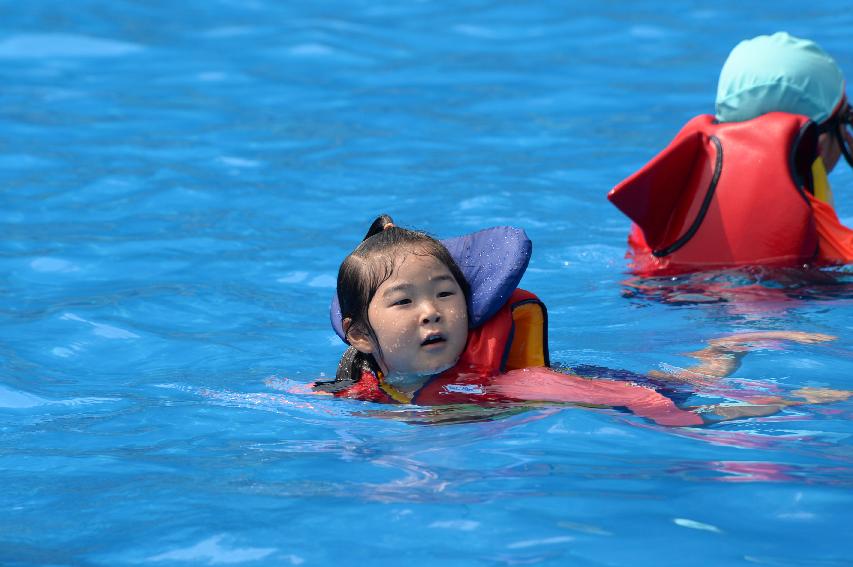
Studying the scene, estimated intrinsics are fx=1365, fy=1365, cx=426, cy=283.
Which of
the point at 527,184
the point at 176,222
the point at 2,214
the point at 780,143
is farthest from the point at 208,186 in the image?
the point at 780,143

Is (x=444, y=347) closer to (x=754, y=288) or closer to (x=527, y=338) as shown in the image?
(x=527, y=338)

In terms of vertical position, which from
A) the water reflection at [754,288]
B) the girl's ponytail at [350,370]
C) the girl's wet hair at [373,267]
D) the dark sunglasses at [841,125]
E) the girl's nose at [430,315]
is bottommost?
the girl's ponytail at [350,370]

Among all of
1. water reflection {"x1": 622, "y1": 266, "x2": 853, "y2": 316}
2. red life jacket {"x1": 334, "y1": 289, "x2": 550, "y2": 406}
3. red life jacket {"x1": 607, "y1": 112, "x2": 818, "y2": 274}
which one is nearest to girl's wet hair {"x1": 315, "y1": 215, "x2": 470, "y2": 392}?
red life jacket {"x1": 334, "y1": 289, "x2": 550, "y2": 406}

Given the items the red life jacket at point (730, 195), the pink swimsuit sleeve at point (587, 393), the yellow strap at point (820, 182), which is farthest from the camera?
the yellow strap at point (820, 182)

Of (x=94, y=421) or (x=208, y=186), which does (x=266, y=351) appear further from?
(x=208, y=186)

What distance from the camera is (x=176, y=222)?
320 inches

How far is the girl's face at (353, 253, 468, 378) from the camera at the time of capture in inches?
178

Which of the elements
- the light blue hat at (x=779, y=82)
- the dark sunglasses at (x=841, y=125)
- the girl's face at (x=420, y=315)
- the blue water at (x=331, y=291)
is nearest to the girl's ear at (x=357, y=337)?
the girl's face at (x=420, y=315)

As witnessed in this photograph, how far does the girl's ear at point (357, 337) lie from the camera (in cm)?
472

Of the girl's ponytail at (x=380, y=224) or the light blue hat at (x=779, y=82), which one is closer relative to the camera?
the girl's ponytail at (x=380, y=224)

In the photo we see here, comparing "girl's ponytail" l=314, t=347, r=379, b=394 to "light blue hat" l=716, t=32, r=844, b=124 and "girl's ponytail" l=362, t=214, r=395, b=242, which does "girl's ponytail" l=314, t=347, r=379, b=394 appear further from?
→ "light blue hat" l=716, t=32, r=844, b=124

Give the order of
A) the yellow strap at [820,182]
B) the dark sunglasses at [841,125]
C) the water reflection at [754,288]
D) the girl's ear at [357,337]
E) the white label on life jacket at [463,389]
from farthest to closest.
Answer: the dark sunglasses at [841,125] → the yellow strap at [820,182] → the water reflection at [754,288] → the girl's ear at [357,337] → the white label on life jacket at [463,389]

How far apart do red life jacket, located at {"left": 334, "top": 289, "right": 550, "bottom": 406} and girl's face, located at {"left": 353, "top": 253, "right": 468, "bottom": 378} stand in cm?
7

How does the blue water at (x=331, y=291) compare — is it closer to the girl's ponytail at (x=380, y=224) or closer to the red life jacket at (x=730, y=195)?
the red life jacket at (x=730, y=195)
